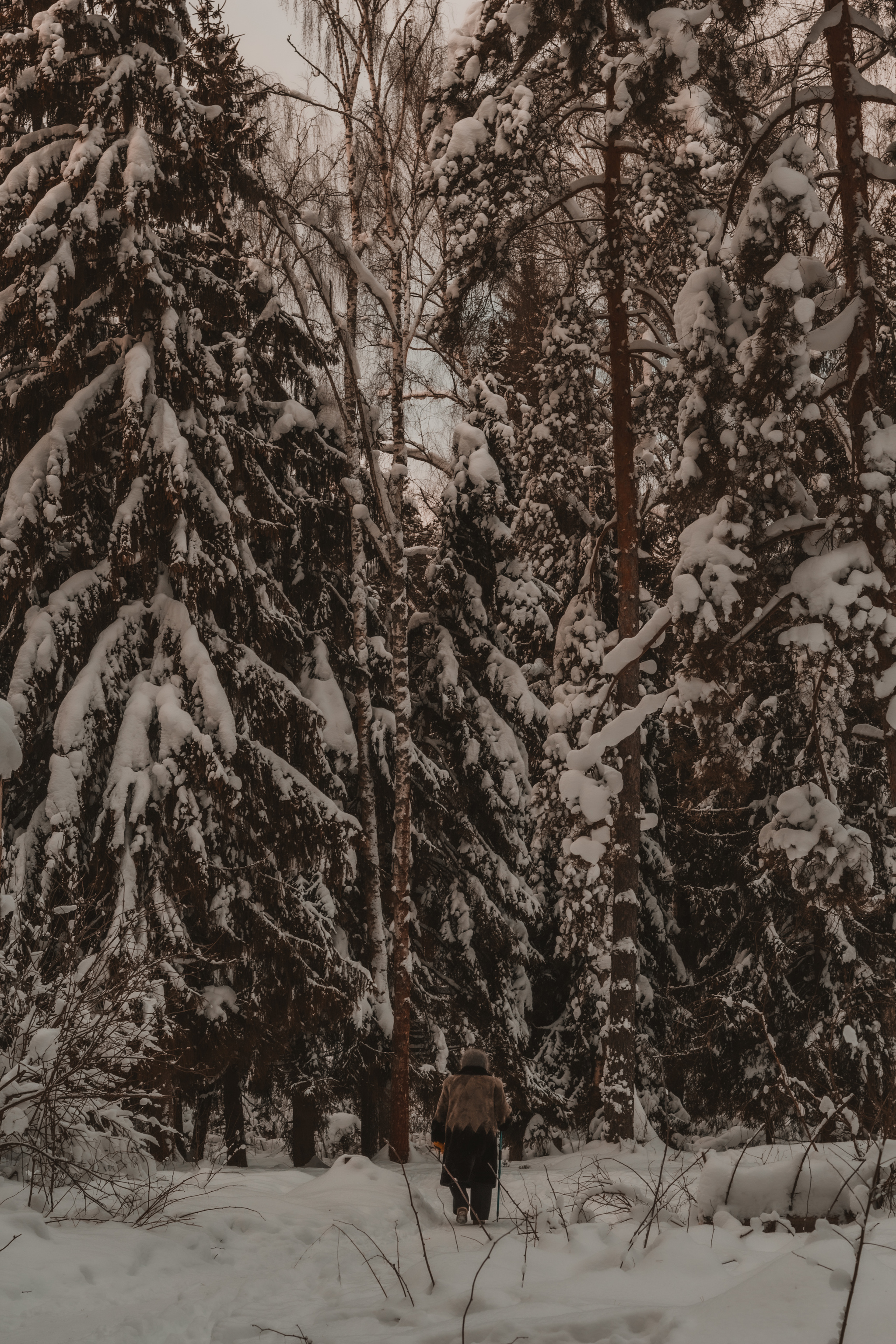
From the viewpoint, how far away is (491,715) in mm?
16969

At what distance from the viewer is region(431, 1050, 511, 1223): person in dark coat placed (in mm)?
8594

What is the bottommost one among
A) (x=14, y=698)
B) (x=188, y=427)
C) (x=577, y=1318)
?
(x=577, y=1318)

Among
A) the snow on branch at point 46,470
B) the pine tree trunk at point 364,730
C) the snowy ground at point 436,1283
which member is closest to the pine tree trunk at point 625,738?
the pine tree trunk at point 364,730

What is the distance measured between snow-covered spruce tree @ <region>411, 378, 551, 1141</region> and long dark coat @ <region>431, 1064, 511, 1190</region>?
6599 mm

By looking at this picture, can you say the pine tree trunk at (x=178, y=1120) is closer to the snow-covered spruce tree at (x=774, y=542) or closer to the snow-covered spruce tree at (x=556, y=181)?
the snow-covered spruce tree at (x=556, y=181)

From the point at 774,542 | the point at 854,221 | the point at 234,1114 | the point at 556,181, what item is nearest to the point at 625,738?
the point at 774,542

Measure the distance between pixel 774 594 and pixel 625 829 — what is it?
186 inches

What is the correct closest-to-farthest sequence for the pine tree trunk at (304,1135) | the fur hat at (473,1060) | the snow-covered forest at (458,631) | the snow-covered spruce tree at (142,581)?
1. the snow-covered forest at (458,631)
2. the fur hat at (473,1060)
3. the snow-covered spruce tree at (142,581)
4. the pine tree trunk at (304,1135)

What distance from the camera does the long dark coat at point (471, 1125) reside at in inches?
339

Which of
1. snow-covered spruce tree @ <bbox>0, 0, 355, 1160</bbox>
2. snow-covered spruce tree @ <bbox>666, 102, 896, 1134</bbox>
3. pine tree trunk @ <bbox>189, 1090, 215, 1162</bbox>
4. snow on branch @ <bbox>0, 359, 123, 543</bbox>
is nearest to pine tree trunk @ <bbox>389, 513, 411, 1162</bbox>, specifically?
snow-covered spruce tree @ <bbox>0, 0, 355, 1160</bbox>

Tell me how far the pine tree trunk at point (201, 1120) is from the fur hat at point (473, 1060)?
21.2 feet

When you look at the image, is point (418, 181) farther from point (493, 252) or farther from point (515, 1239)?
point (515, 1239)

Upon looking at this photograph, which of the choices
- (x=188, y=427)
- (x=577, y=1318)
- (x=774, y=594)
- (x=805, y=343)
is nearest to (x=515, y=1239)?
(x=577, y=1318)

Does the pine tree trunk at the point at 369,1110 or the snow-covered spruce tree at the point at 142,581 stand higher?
the snow-covered spruce tree at the point at 142,581
